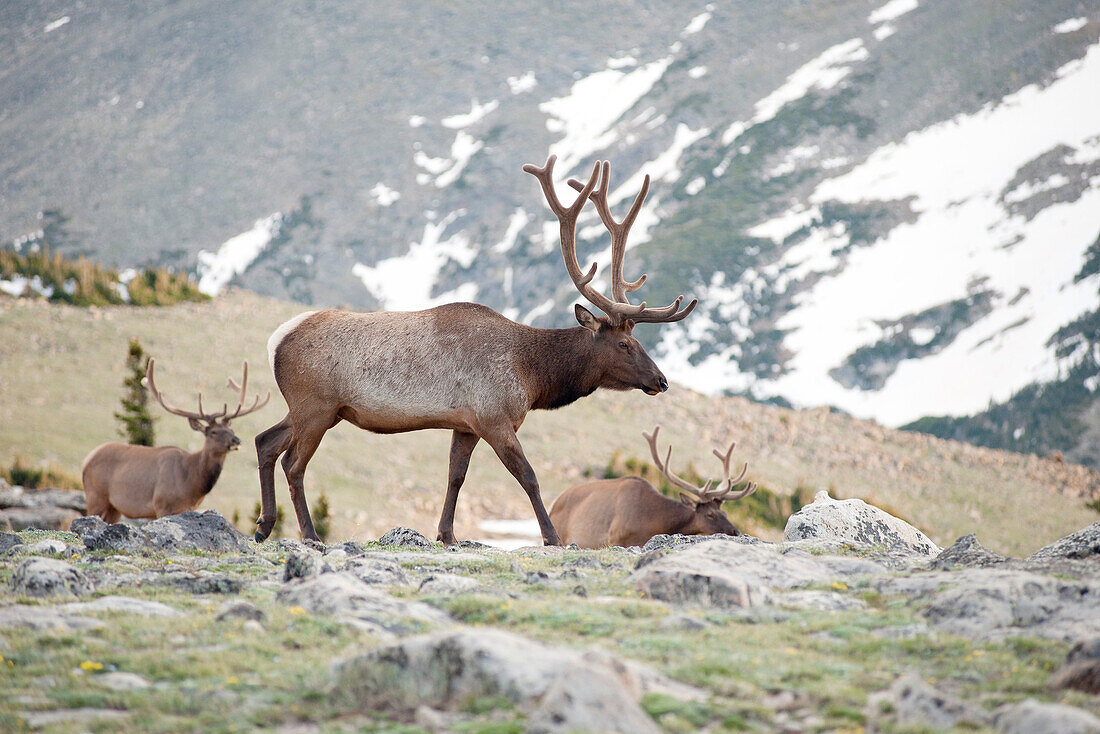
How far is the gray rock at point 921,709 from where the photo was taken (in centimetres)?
420

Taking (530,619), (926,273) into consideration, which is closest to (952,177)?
(926,273)

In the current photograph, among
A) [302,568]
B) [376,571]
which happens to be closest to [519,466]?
[376,571]

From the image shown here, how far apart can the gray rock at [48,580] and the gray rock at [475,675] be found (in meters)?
3.04

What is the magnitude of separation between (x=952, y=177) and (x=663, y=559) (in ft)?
349

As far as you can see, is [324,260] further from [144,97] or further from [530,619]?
[530,619]

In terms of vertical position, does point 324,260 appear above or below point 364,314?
below

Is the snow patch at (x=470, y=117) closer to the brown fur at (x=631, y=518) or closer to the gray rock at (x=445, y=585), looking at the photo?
the brown fur at (x=631, y=518)

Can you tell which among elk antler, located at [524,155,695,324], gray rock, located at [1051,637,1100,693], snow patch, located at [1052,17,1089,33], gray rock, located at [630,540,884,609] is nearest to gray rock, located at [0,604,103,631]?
gray rock, located at [630,540,884,609]

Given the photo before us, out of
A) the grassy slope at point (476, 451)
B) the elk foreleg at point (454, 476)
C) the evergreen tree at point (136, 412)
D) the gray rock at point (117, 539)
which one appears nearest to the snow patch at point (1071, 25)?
the grassy slope at point (476, 451)

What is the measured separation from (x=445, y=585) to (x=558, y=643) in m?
1.70

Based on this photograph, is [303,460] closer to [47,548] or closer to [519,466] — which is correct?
[519,466]

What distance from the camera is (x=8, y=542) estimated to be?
9062mm

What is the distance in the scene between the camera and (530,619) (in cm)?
591

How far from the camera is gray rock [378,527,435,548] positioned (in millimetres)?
10212
